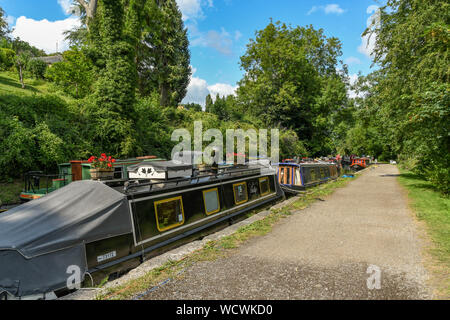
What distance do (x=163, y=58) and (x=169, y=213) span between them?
28052mm

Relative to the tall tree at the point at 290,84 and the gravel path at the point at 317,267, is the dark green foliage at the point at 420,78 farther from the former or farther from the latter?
the tall tree at the point at 290,84

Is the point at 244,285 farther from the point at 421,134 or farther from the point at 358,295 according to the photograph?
the point at 421,134

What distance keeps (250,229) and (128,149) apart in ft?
33.1

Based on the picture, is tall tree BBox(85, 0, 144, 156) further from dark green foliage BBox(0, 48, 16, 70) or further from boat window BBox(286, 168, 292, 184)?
dark green foliage BBox(0, 48, 16, 70)

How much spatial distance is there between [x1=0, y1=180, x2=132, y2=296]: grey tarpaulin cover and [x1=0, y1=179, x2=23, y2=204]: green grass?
6204 mm

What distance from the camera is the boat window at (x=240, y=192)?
8969 mm

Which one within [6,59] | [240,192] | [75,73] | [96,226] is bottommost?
[240,192]

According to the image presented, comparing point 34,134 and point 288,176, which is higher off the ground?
point 34,134

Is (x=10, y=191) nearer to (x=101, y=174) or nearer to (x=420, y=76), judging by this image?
(x=101, y=174)

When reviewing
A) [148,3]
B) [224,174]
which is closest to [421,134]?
[224,174]

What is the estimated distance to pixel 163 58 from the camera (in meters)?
30.6

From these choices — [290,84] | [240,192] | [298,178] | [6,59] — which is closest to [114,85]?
[240,192]

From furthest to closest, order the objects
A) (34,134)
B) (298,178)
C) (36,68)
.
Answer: (36,68) → (298,178) → (34,134)

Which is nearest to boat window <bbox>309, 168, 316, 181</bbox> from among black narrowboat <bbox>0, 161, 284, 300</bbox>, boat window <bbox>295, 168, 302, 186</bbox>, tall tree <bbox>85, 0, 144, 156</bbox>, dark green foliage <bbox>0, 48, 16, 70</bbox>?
boat window <bbox>295, 168, 302, 186</bbox>
